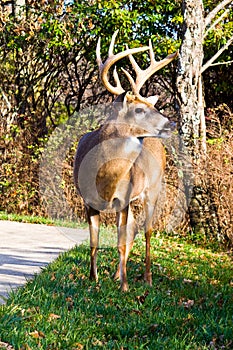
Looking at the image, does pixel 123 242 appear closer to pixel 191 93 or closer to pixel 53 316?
pixel 53 316

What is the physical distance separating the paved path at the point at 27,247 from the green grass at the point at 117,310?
0.27 m

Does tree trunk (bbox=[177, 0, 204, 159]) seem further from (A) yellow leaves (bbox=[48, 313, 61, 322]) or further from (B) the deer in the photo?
(A) yellow leaves (bbox=[48, 313, 61, 322])

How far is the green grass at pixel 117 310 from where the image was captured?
4.23 metres

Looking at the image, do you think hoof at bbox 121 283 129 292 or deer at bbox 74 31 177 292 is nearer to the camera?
deer at bbox 74 31 177 292

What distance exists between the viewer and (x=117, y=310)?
16.9ft

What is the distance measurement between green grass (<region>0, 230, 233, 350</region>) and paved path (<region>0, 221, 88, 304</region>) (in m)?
0.27

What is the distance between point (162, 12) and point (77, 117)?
306 cm

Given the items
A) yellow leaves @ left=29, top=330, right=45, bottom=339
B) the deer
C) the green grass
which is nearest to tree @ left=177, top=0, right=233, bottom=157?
the green grass

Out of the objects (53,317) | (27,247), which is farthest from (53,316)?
(27,247)

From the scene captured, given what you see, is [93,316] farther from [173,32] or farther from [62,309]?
[173,32]

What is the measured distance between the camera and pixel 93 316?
16.0ft

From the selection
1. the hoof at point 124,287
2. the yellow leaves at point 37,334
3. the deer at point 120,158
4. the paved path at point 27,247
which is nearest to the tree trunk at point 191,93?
the paved path at point 27,247

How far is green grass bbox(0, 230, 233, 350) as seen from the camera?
423cm

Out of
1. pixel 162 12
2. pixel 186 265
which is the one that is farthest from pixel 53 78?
pixel 186 265
